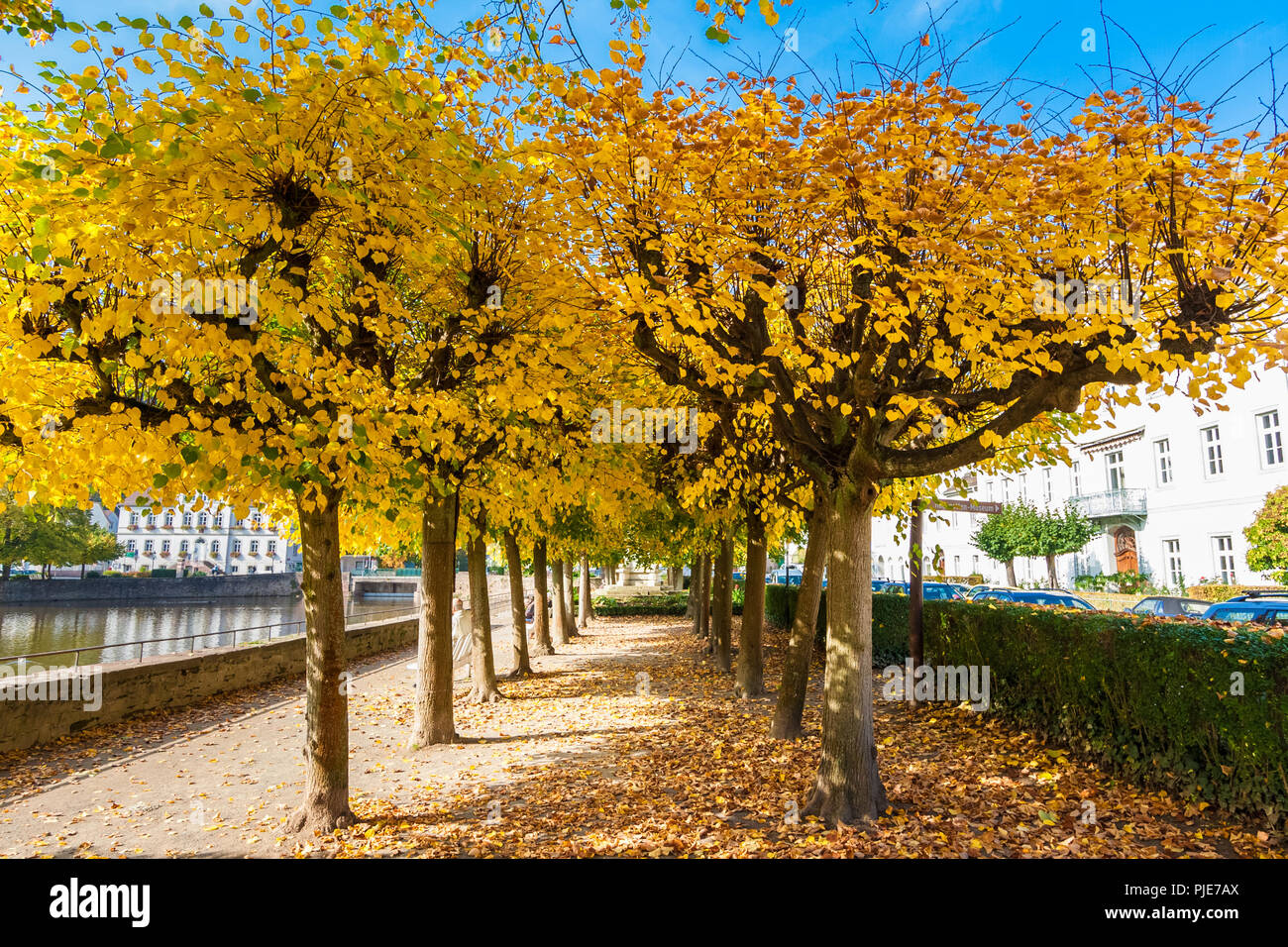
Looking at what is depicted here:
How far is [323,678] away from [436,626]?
3.03 metres

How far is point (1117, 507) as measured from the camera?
29469 millimetres

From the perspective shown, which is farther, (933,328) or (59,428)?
(933,328)

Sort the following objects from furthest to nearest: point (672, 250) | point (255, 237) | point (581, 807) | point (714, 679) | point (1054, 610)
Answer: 1. point (714, 679)
2. point (1054, 610)
3. point (581, 807)
4. point (672, 250)
5. point (255, 237)

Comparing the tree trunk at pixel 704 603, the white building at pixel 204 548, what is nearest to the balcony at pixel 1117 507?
the tree trunk at pixel 704 603

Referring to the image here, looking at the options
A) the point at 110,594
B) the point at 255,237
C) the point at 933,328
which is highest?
the point at 255,237

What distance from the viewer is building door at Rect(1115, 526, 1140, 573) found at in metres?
29.5

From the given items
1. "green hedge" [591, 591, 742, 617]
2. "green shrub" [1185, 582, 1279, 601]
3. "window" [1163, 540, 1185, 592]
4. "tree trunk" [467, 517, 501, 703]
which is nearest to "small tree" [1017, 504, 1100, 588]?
"window" [1163, 540, 1185, 592]

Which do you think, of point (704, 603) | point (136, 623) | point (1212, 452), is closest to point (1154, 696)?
point (704, 603)

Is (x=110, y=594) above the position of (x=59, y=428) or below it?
below

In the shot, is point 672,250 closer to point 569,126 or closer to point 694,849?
point 569,126

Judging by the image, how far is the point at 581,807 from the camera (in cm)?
652

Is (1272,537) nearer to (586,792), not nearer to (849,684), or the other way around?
(849,684)

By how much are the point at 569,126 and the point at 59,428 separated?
4.70 metres

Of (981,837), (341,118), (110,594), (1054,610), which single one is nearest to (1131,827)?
(981,837)
